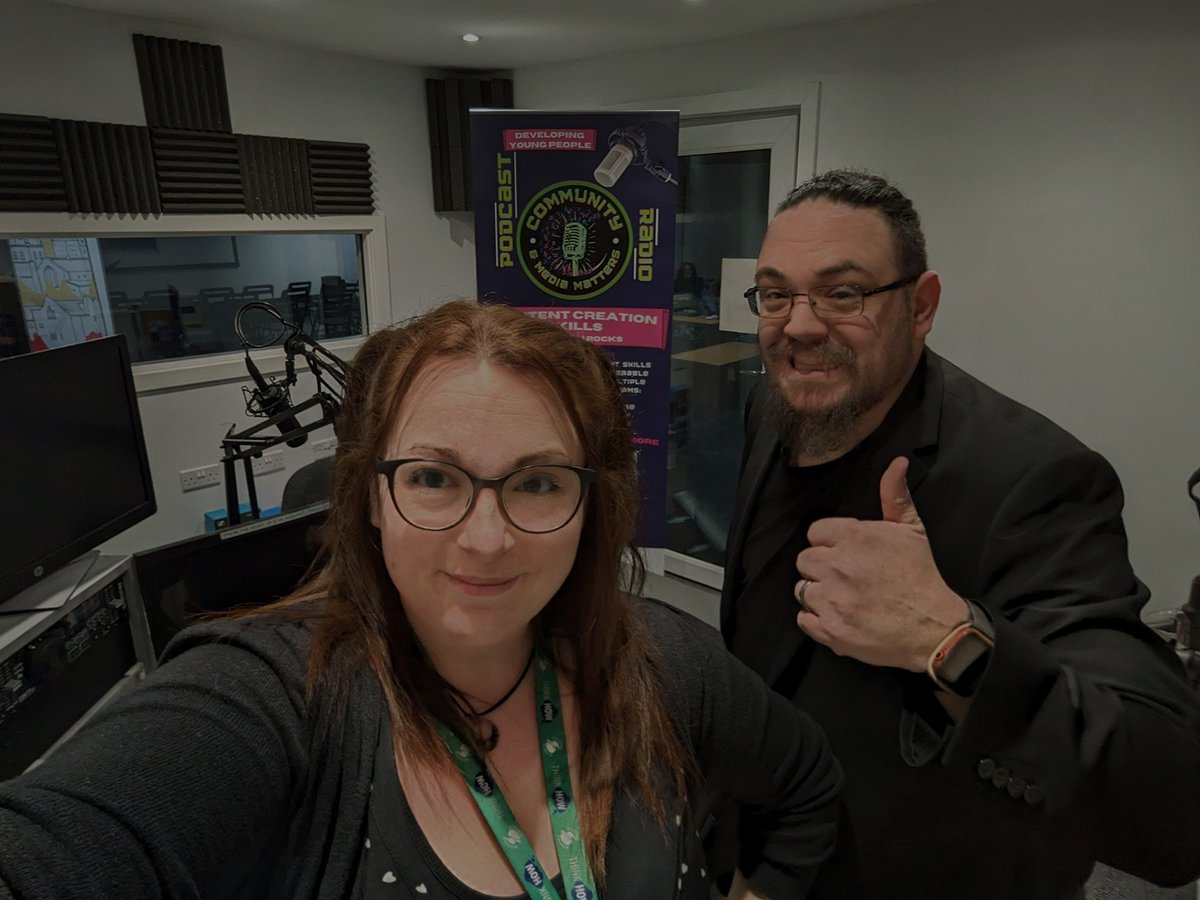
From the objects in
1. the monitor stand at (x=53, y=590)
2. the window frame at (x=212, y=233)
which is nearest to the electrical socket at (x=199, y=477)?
the window frame at (x=212, y=233)

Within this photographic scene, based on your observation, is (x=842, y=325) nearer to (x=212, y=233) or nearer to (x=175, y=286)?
(x=212, y=233)

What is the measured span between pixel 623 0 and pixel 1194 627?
2.96 meters

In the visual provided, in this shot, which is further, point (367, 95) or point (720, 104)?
point (367, 95)

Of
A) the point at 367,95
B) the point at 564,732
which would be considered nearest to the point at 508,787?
the point at 564,732

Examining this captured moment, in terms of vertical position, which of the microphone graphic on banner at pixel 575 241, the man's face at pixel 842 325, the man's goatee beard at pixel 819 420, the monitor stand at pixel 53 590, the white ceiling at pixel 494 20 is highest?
the white ceiling at pixel 494 20

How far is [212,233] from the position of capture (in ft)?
11.8

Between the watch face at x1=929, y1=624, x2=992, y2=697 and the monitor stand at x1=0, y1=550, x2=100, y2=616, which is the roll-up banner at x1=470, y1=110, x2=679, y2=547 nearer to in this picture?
the monitor stand at x1=0, y1=550, x2=100, y2=616

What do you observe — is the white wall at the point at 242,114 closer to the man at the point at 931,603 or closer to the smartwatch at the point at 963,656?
the man at the point at 931,603

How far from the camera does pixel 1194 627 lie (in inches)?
82.7

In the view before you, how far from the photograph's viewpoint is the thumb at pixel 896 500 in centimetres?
112

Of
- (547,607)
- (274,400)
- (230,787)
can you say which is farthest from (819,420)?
(274,400)

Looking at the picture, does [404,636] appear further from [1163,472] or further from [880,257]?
[1163,472]

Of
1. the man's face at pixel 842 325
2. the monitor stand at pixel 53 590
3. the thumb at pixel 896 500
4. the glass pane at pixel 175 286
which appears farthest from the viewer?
the glass pane at pixel 175 286

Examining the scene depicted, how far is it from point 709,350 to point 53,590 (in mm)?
2997
